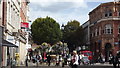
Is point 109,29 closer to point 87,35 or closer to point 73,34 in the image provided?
point 87,35

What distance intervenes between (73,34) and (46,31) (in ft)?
28.0

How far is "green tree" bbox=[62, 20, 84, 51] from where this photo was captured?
8444 cm

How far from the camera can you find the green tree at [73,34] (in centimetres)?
8444

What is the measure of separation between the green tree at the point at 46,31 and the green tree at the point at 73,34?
4141 mm

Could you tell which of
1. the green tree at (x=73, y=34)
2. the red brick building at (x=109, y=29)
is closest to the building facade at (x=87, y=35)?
the green tree at (x=73, y=34)

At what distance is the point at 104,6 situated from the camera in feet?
216

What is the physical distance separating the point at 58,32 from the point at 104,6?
64.0ft

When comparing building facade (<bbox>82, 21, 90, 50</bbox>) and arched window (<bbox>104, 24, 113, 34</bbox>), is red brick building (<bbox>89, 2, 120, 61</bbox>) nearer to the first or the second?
arched window (<bbox>104, 24, 113, 34</bbox>)

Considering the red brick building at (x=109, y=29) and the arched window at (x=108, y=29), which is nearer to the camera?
the red brick building at (x=109, y=29)

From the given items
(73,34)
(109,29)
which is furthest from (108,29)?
(73,34)

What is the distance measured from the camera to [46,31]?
8150 centimetres

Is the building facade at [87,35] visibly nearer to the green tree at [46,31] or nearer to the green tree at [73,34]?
the green tree at [73,34]

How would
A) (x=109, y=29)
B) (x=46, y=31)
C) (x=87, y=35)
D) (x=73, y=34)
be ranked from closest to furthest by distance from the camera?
(x=109, y=29) → (x=87, y=35) → (x=46, y=31) → (x=73, y=34)

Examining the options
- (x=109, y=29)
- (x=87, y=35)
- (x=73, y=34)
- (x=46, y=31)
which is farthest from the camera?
(x=73, y=34)
